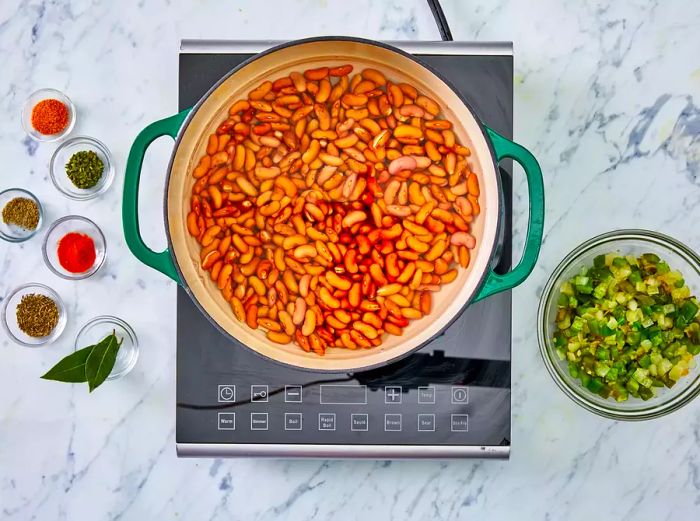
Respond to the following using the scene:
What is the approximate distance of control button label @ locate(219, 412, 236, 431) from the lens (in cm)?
99

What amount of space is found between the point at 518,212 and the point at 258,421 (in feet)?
1.53

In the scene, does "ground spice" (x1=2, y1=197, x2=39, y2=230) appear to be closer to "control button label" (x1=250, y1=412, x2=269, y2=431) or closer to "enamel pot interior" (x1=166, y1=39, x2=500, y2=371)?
"enamel pot interior" (x1=166, y1=39, x2=500, y2=371)

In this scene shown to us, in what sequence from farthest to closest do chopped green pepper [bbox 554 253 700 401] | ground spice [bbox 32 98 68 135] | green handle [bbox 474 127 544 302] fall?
ground spice [bbox 32 98 68 135]
chopped green pepper [bbox 554 253 700 401]
green handle [bbox 474 127 544 302]

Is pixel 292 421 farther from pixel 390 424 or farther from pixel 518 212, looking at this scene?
pixel 518 212

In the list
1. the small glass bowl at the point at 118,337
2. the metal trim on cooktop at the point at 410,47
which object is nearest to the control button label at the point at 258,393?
the small glass bowl at the point at 118,337

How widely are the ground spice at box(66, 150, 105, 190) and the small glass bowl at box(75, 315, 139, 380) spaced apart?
195 mm

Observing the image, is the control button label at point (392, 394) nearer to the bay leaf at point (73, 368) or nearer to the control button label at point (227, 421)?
the control button label at point (227, 421)

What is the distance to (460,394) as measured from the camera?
100cm

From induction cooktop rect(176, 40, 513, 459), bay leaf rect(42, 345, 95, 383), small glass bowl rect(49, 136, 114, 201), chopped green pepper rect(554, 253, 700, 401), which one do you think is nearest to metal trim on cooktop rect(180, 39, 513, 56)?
induction cooktop rect(176, 40, 513, 459)

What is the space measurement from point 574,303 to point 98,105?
726mm

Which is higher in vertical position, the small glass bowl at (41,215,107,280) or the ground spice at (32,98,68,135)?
the ground spice at (32,98,68,135)

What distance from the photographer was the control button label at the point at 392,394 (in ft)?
3.26

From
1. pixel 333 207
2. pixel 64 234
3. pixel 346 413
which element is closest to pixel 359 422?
pixel 346 413

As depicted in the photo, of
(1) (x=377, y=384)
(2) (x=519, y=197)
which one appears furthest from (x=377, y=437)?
(2) (x=519, y=197)
